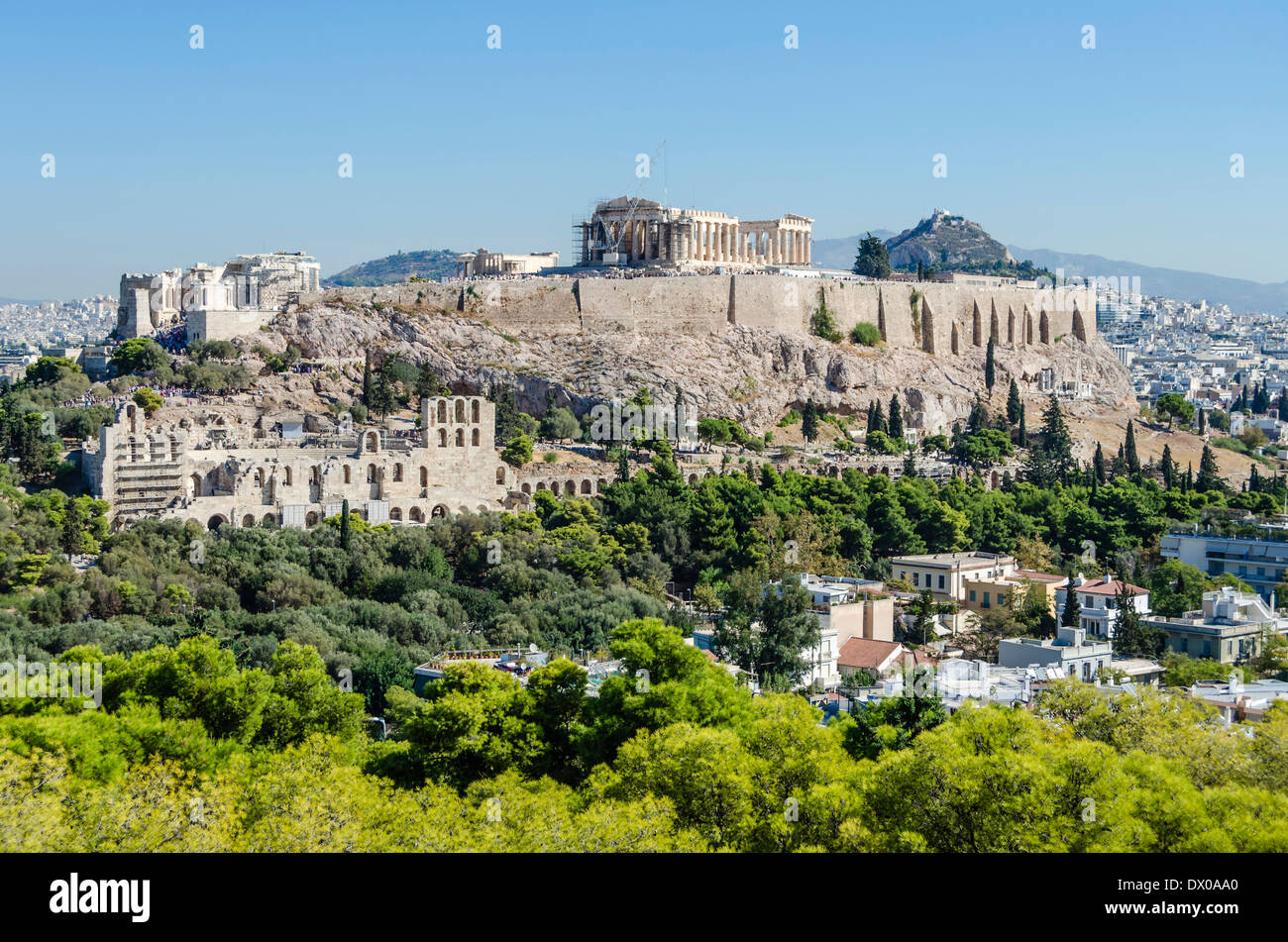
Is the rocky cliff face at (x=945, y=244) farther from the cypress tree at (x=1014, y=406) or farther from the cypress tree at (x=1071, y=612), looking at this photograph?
the cypress tree at (x=1071, y=612)

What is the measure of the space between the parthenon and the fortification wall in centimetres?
335

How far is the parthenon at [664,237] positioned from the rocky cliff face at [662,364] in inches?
233

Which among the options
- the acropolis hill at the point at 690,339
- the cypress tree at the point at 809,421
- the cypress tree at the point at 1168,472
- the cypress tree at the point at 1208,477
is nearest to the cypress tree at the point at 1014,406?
the acropolis hill at the point at 690,339

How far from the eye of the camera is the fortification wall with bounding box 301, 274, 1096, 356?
60906mm

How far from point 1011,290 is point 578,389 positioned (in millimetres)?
30649

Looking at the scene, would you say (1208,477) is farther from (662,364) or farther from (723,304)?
(662,364)

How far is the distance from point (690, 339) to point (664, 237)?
742cm

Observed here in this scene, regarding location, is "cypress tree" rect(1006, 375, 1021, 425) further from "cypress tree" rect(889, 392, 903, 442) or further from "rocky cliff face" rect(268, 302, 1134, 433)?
"cypress tree" rect(889, 392, 903, 442)


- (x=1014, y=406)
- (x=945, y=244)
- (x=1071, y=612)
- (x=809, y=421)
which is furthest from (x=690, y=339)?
(x=945, y=244)

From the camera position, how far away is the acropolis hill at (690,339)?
5691 cm

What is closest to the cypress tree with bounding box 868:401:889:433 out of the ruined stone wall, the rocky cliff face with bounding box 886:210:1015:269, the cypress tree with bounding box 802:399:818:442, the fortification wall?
the cypress tree with bounding box 802:399:818:442

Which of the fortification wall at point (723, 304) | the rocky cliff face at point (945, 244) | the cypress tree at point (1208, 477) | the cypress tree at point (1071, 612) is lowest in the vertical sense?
the cypress tree at point (1071, 612)
